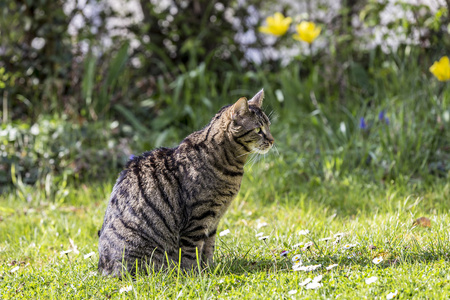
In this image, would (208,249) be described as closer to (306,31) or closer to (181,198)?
(181,198)

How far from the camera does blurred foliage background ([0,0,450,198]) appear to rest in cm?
451

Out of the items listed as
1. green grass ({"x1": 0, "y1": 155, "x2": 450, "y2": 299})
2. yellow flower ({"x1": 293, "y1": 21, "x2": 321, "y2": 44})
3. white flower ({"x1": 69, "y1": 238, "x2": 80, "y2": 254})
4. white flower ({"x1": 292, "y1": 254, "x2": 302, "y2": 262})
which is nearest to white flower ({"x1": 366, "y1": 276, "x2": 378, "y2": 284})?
green grass ({"x1": 0, "y1": 155, "x2": 450, "y2": 299})

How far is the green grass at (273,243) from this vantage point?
2.38 m

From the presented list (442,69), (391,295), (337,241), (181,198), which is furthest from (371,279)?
(442,69)

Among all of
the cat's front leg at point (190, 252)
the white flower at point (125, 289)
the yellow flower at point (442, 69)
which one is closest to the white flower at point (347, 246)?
the cat's front leg at point (190, 252)

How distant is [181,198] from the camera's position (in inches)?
111

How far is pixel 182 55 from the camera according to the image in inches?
268

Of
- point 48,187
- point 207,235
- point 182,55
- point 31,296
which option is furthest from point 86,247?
point 182,55

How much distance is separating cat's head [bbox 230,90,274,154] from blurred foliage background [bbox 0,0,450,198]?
1.50 m

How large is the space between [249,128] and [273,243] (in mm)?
806

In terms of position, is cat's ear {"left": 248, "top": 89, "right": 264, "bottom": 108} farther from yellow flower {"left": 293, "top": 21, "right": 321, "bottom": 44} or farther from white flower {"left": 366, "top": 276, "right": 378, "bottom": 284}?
yellow flower {"left": 293, "top": 21, "right": 321, "bottom": 44}

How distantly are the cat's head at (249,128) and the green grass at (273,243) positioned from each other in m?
0.66

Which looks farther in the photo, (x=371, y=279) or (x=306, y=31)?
(x=306, y=31)

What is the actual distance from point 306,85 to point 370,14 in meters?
1.18
